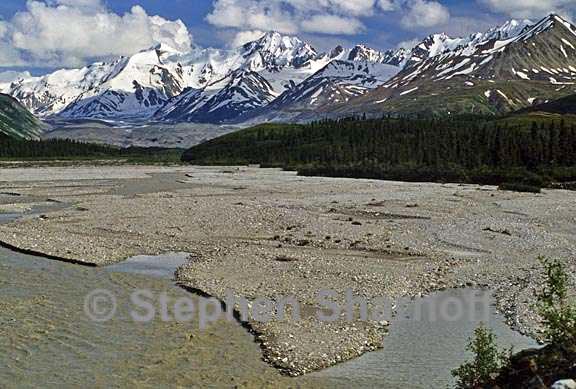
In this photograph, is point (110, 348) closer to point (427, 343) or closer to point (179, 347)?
point (179, 347)

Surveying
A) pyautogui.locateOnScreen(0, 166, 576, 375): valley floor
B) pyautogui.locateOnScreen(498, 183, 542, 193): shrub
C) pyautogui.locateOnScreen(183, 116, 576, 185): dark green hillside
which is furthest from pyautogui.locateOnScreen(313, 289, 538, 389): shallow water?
pyautogui.locateOnScreen(183, 116, 576, 185): dark green hillside

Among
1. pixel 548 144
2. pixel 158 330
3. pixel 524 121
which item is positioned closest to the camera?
pixel 158 330

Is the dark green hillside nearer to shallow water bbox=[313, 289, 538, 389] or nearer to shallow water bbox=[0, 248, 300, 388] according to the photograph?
shallow water bbox=[313, 289, 538, 389]

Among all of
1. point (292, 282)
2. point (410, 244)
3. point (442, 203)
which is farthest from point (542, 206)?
point (292, 282)

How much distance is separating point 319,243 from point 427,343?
2144 centimetres

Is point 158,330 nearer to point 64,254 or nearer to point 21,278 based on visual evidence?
point 21,278

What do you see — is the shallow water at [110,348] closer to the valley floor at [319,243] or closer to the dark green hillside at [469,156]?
the valley floor at [319,243]

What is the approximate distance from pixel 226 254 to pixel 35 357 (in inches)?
732

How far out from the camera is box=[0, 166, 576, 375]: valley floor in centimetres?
2378

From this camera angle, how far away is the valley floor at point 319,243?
2378 centimetres

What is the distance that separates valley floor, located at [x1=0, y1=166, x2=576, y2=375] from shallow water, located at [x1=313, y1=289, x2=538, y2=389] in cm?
71

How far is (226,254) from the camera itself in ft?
124

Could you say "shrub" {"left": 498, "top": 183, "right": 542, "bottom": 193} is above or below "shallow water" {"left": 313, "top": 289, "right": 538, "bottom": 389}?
above

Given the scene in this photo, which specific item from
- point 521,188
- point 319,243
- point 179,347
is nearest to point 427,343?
point 179,347
